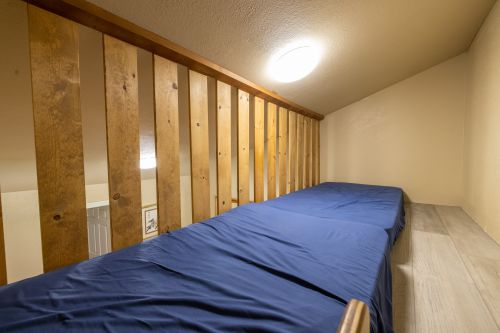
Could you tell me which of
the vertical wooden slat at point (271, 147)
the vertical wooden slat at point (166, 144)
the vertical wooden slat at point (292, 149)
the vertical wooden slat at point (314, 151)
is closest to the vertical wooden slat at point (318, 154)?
the vertical wooden slat at point (314, 151)

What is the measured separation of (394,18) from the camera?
62.3 inches

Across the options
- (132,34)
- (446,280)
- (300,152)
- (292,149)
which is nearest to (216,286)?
(132,34)

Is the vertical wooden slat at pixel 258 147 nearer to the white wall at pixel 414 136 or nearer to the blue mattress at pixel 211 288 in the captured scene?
the blue mattress at pixel 211 288

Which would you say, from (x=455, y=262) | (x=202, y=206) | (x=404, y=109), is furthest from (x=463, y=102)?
(x=202, y=206)

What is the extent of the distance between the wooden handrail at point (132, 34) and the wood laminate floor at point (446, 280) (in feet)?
5.47

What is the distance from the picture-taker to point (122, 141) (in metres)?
1.07

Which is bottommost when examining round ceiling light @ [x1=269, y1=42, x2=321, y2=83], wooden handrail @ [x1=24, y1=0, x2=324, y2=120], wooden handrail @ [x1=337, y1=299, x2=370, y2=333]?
wooden handrail @ [x1=337, y1=299, x2=370, y2=333]

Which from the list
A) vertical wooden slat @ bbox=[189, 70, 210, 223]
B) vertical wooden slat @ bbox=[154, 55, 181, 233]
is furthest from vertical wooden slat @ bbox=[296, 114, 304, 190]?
vertical wooden slat @ bbox=[154, 55, 181, 233]

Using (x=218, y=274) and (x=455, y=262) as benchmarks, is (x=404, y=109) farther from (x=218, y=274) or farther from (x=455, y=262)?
(x=218, y=274)

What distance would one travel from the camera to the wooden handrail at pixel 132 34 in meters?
0.84

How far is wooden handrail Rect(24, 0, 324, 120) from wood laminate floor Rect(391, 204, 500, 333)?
1667 millimetres

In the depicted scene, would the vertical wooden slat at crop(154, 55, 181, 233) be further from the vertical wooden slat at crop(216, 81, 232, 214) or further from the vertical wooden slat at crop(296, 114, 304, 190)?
the vertical wooden slat at crop(296, 114, 304, 190)

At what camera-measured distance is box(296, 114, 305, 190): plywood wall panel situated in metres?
2.86

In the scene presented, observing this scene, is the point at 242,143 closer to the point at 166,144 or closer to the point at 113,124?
the point at 166,144
